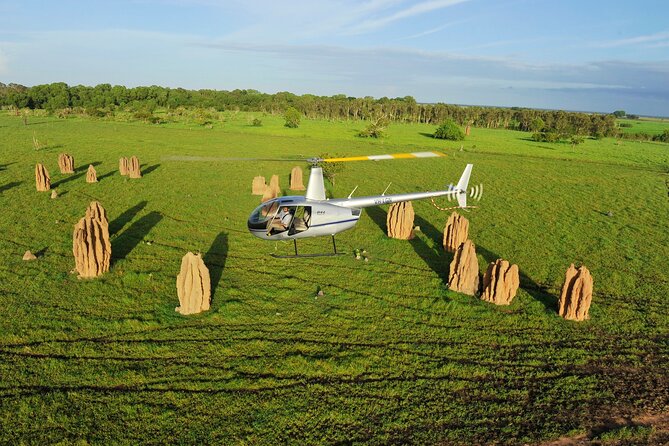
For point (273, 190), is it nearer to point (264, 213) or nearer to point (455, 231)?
point (264, 213)

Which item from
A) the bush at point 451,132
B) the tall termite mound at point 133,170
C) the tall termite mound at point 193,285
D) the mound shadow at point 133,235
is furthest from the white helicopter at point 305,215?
the bush at point 451,132

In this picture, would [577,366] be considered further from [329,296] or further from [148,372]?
[148,372]

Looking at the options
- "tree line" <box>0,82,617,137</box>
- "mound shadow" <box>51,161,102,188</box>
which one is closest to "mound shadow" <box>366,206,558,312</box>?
"mound shadow" <box>51,161,102,188</box>

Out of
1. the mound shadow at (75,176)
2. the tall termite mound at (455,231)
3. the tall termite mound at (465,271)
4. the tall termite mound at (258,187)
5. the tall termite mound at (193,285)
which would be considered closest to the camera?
the tall termite mound at (193,285)

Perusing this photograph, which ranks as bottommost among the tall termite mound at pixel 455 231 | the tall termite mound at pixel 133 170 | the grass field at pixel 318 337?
the grass field at pixel 318 337

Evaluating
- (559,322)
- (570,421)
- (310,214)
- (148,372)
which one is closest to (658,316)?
(559,322)

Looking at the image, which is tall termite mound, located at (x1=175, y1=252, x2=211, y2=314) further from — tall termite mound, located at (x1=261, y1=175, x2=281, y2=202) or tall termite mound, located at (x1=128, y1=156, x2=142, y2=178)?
tall termite mound, located at (x1=128, y1=156, x2=142, y2=178)

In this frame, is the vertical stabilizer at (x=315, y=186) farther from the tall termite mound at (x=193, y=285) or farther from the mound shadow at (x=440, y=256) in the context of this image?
the mound shadow at (x=440, y=256)
